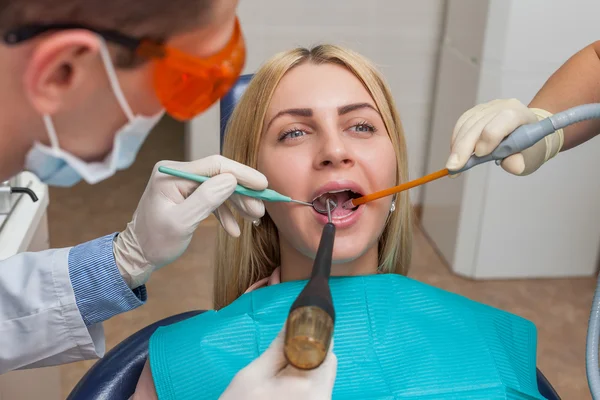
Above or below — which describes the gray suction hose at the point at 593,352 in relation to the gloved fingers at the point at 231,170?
below

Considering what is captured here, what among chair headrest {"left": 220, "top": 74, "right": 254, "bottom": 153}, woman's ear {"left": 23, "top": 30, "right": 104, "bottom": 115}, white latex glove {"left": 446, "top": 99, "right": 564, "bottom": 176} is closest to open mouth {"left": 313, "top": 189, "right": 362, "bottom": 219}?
white latex glove {"left": 446, "top": 99, "right": 564, "bottom": 176}

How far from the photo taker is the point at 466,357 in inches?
48.3

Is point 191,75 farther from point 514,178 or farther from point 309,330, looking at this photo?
point 514,178

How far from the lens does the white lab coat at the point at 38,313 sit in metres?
1.10

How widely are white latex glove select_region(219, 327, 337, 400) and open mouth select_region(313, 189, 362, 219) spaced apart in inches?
18.6

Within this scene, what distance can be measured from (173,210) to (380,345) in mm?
452

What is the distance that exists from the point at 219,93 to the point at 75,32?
0.18 meters

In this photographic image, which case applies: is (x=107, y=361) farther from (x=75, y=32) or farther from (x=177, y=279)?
(x=177, y=279)

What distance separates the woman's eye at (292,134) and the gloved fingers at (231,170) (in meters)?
0.16

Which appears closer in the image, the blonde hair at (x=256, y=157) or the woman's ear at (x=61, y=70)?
the woman's ear at (x=61, y=70)

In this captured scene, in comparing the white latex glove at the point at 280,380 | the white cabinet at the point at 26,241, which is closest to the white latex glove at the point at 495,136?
the white latex glove at the point at 280,380

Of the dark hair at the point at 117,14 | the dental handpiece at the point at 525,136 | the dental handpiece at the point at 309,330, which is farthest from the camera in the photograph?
the dental handpiece at the point at 525,136

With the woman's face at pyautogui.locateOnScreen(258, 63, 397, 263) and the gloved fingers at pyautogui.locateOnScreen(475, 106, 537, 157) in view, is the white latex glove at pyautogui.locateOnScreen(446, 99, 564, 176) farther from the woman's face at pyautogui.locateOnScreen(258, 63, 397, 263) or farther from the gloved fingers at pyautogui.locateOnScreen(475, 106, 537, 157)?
the woman's face at pyautogui.locateOnScreen(258, 63, 397, 263)

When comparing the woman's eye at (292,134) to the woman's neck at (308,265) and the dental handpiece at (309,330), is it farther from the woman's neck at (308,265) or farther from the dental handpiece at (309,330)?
the dental handpiece at (309,330)
